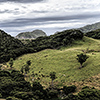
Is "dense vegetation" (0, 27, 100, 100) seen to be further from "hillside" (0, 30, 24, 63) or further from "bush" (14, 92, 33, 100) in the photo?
"hillside" (0, 30, 24, 63)

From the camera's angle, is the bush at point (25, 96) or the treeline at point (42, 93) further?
the bush at point (25, 96)

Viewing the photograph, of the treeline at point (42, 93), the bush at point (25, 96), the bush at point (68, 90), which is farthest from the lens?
the bush at point (68, 90)

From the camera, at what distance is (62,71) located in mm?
66562

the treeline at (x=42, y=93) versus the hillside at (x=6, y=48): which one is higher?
the hillside at (x=6, y=48)

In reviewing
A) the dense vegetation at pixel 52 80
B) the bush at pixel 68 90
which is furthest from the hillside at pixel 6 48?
the bush at pixel 68 90

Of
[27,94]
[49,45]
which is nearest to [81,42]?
[49,45]

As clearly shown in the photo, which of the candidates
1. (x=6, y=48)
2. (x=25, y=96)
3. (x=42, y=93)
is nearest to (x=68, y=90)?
(x=42, y=93)

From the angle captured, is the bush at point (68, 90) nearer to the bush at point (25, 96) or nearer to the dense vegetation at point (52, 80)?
the dense vegetation at point (52, 80)

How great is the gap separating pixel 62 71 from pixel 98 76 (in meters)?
20.6

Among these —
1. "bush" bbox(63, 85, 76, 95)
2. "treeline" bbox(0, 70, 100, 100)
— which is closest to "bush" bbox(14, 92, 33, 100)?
"treeline" bbox(0, 70, 100, 100)

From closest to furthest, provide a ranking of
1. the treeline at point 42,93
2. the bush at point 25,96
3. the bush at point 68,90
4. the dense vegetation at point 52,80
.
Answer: the treeline at point 42,93 → the bush at point 25,96 → the dense vegetation at point 52,80 → the bush at point 68,90

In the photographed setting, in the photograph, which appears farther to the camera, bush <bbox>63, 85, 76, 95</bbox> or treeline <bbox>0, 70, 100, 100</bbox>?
bush <bbox>63, 85, 76, 95</bbox>

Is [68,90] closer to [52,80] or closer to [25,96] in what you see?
[52,80]

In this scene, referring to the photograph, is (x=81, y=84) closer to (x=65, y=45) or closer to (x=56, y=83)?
(x=56, y=83)
